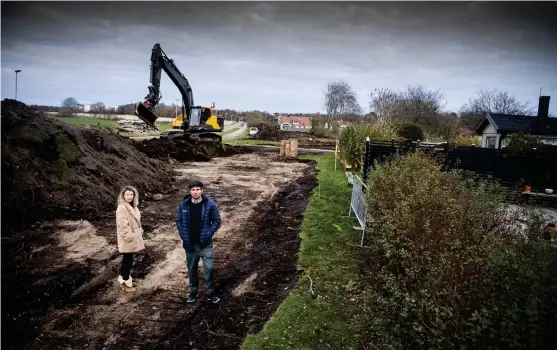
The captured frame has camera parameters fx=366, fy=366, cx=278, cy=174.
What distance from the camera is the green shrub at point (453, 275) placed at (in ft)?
8.81

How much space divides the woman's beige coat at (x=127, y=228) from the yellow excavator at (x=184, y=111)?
45.3 feet

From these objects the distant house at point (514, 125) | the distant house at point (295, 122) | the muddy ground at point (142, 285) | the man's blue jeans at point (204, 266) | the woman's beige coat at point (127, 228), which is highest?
the distant house at point (295, 122)

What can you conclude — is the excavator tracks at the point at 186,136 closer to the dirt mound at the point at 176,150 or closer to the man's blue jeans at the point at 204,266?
the dirt mound at the point at 176,150

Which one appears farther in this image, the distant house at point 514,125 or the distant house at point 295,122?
the distant house at point 295,122

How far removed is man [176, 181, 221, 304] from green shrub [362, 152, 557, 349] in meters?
2.40

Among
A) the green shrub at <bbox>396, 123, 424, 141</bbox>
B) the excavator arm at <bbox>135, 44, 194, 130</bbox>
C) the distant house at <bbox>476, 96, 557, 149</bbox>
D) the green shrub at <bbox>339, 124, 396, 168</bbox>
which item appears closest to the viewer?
the green shrub at <bbox>339, 124, 396, 168</bbox>

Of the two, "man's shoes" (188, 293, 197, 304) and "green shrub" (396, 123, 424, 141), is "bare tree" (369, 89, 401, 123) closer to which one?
"green shrub" (396, 123, 424, 141)

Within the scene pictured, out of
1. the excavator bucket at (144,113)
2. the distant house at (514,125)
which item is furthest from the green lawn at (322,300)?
the distant house at (514,125)

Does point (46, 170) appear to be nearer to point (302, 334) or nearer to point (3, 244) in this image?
point (3, 244)

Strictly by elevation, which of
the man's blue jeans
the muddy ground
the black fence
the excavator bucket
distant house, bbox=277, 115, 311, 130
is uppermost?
distant house, bbox=277, 115, 311, 130

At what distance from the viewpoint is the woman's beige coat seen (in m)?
5.82

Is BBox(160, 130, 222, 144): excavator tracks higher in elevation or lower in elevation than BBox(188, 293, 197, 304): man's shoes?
higher

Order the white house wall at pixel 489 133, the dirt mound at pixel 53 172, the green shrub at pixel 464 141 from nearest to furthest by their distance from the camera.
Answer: the dirt mound at pixel 53 172
the white house wall at pixel 489 133
the green shrub at pixel 464 141

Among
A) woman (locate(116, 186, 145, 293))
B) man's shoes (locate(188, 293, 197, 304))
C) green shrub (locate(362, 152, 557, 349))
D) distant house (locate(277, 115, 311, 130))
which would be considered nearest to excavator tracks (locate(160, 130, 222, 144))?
green shrub (locate(362, 152, 557, 349))
